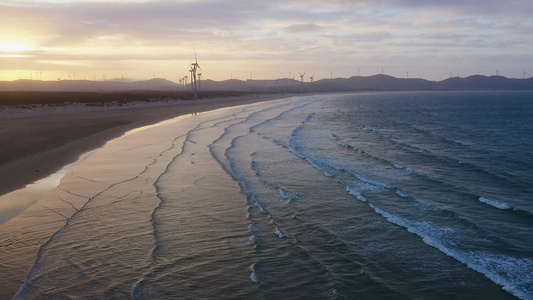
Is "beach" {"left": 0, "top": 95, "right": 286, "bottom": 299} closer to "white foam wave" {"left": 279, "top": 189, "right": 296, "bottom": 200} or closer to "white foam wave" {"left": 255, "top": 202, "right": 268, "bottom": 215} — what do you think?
"white foam wave" {"left": 255, "top": 202, "right": 268, "bottom": 215}

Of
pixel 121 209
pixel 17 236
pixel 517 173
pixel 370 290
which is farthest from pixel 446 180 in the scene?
pixel 17 236

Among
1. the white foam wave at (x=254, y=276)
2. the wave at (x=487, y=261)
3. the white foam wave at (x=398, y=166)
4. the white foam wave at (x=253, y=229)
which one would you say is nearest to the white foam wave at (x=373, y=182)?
the white foam wave at (x=398, y=166)

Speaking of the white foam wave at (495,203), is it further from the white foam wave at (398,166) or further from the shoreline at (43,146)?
the shoreline at (43,146)

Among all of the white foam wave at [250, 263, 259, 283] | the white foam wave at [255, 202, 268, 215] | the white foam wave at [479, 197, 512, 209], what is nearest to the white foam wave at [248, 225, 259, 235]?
the white foam wave at [255, 202, 268, 215]

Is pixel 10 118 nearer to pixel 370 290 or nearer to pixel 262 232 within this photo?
pixel 262 232

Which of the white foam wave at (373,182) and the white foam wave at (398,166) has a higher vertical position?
the white foam wave at (398,166)

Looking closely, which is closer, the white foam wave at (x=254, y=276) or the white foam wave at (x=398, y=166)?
the white foam wave at (x=254, y=276)
